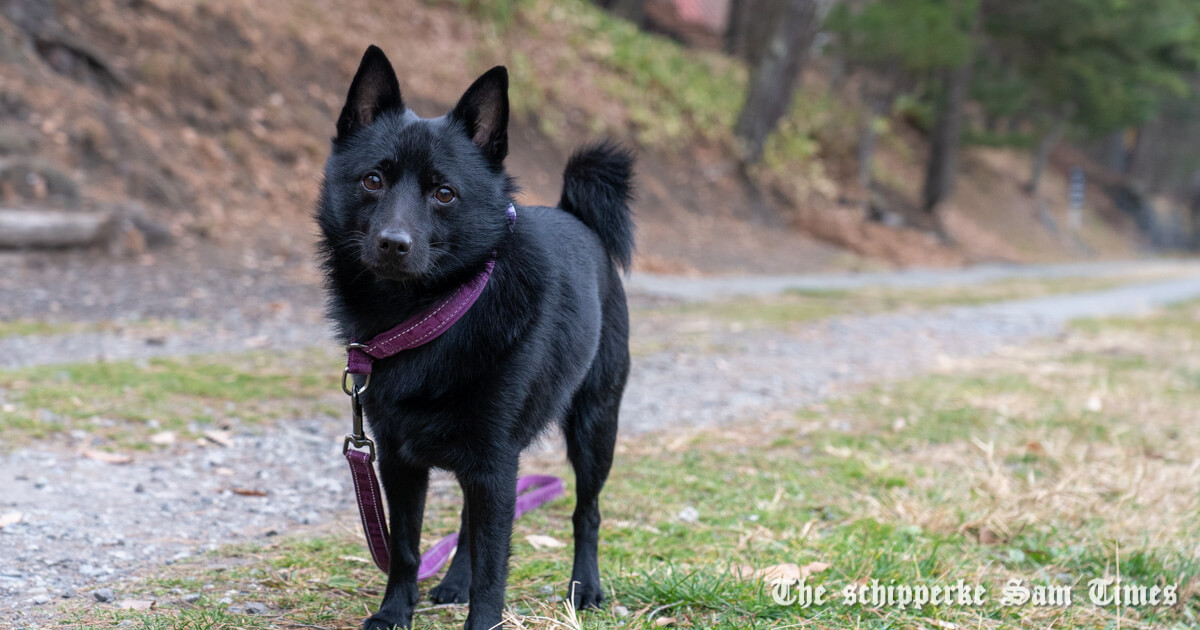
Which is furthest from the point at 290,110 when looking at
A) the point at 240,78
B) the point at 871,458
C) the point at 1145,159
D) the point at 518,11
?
the point at 1145,159

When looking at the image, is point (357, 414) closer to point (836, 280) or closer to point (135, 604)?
point (135, 604)

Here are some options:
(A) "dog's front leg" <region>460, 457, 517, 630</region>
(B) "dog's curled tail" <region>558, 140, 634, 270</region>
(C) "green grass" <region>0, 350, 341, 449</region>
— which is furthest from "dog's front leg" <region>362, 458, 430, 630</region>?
(C) "green grass" <region>0, 350, 341, 449</region>

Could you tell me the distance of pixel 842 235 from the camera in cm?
1730

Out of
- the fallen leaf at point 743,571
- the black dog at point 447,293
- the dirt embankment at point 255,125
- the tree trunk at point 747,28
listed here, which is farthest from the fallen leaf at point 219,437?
the tree trunk at point 747,28

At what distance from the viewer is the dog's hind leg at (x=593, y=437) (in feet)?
9.40

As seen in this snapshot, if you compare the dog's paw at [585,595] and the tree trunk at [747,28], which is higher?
the tree trunk at [747,28]

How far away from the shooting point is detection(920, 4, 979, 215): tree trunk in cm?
2138

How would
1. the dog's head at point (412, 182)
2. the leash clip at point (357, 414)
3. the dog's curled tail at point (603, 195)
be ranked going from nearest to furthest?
the dog's head at point (412, 182) < the leash clip at point (357, 414) < the dog's curled tail at point (603, 195)

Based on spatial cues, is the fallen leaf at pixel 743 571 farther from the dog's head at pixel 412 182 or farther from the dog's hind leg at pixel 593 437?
the dog's head at pixel 412 182

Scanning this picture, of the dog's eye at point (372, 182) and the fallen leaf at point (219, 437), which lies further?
the fallen leaf at point (219, 437)

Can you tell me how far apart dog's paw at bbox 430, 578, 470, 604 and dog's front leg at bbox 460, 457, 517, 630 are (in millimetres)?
407

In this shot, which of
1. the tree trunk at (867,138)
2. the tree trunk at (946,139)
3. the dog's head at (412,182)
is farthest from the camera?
the tree trunk at (946,139)

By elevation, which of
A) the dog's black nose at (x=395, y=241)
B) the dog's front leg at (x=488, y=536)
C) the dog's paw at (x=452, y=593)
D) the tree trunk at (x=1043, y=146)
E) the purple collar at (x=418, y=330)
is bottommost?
the dog's paw at (x=452, y=593)

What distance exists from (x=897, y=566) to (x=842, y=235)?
15139mm
